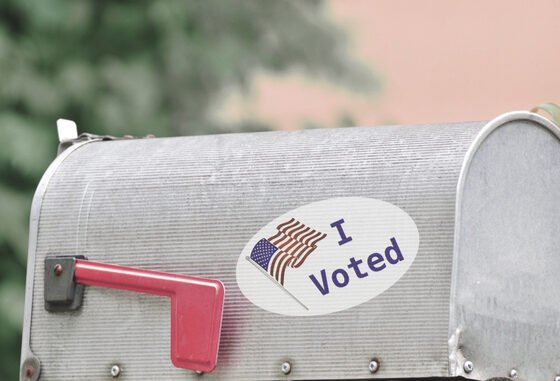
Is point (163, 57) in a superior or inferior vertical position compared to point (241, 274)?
inferior

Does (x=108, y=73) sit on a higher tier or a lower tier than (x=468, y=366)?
lower

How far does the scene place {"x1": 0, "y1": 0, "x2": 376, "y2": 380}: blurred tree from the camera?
6.71 metres

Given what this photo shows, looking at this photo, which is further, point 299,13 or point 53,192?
point 299,13

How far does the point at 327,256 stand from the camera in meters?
3.03

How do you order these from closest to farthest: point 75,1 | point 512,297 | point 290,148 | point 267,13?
point 512,297 → point 290,148 → point 75,1 → point 267,13

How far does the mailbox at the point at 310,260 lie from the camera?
116 inches

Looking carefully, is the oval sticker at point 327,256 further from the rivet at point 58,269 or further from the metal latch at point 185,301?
the rivet at point 58,269

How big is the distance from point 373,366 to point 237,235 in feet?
1.19

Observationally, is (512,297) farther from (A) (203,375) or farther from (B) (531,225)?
(A) (203,375)

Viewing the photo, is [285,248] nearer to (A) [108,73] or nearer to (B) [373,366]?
(B) [373,366]

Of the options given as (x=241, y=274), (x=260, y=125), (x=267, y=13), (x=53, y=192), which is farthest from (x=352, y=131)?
(x=267, y=13)

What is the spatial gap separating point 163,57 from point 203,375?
4.09 meters

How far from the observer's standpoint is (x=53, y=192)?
10.9 feet

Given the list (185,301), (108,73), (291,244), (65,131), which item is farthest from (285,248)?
(108,73)
